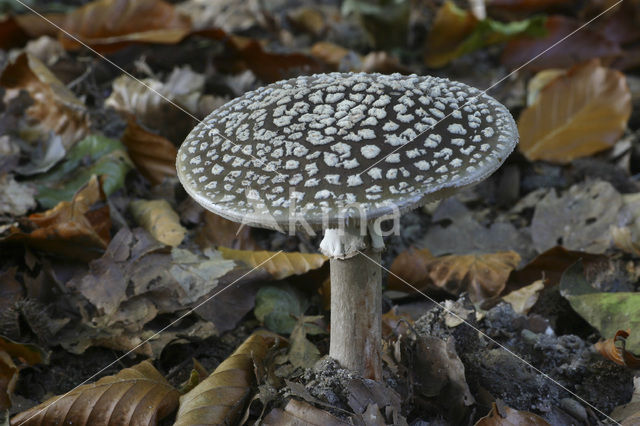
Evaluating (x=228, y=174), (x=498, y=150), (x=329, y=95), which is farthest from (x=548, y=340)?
(x=228, y=174)

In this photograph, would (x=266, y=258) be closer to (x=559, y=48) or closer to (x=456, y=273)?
(x=456, y=273)

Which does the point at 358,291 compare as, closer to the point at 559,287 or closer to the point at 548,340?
the point at 548,340

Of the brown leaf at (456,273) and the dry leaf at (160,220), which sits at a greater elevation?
the dry leaf at (160,220)

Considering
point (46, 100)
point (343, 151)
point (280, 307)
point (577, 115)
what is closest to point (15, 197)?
point (46, 100)

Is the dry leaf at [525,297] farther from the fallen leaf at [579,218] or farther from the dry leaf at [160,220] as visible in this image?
the dry leaf at [160,220]

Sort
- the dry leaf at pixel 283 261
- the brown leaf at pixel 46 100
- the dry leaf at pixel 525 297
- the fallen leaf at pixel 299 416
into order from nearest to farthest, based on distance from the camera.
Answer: the fallen leaf at pixel 299 416 < the dry leaf at pixel 525 297 < the dry leaf at pixel 283 261 < the brown leaf at pixel 46 100

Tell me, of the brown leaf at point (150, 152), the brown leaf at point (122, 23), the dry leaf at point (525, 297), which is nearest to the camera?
the dry leaf at point (525, 297)

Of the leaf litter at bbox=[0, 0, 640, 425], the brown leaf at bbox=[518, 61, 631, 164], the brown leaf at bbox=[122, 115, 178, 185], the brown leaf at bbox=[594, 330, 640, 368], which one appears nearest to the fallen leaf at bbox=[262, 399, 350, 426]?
the leaf litter at bbox=[0, 0, 640, 425]

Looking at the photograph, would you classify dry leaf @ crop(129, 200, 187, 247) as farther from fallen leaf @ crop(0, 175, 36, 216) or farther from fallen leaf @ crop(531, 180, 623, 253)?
fallen leaf @ crop(531, 180, 623, 253)

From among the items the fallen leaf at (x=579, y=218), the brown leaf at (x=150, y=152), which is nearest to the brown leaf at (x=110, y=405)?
the brown leaf at (x=150, y=152)
